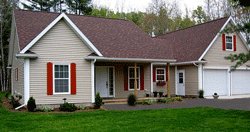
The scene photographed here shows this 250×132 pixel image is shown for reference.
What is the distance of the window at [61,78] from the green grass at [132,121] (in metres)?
2.66

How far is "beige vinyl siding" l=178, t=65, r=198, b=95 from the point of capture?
25.1 meters

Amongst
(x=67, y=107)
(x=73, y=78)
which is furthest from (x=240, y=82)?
(x=67, y=107)

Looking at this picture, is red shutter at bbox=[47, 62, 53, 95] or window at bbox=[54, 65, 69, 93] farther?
window at bbox=[54, 65, 69, 93]

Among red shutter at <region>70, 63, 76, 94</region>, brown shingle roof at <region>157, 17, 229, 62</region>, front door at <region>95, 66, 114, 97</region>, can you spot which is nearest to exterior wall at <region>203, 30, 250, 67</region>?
brown shingle roof at <region>157, 17, 229, 62</region>

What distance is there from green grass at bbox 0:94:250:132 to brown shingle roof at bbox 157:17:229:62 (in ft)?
34.1

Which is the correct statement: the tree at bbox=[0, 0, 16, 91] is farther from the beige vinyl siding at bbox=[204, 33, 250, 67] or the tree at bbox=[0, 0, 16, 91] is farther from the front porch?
the beige vinyl siding at bbox=[204, 33, 250, 67]

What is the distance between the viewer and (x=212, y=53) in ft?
84.0

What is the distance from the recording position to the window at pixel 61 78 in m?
17.8

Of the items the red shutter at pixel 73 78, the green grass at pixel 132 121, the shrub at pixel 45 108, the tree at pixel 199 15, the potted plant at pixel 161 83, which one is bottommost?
the green grass at pixel 132 121

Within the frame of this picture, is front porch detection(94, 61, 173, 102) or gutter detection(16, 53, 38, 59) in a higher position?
gutter detection(16, 53, 38, 59)

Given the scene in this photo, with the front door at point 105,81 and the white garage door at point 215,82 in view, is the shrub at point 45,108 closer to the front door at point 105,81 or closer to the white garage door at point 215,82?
the front door at point 105,81

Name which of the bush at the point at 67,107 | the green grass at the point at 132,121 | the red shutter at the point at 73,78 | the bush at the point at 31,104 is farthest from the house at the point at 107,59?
the green grass at the point at 132,121

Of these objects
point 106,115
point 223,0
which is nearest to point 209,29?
point 106,115

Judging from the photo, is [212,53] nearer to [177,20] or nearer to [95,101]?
[95,101]
